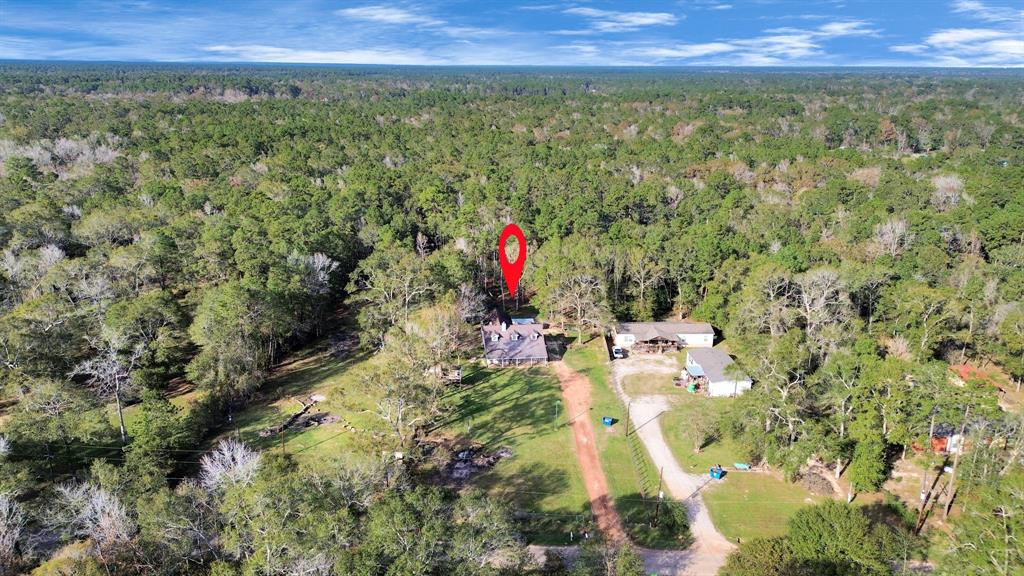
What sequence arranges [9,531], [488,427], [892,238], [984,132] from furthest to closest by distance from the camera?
[984,132] < [892,238] < [488,427] < [9,531]

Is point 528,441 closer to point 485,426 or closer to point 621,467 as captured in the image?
point 485,426

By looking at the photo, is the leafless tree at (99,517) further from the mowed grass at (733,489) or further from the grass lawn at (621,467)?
the mowed grass at (733,489)

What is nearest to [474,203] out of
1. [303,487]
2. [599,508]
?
[599,508]

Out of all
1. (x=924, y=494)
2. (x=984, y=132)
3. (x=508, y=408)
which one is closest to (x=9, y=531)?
(x=508, y=408)

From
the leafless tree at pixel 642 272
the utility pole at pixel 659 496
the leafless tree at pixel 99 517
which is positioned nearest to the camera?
the leafless tree at pixel 99 517

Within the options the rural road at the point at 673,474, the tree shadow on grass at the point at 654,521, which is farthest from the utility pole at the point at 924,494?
the tree shadow on grass at the point at 654,521

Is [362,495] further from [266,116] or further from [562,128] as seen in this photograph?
[266,116]
